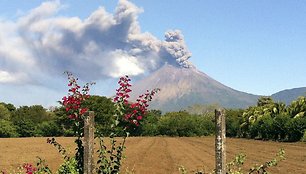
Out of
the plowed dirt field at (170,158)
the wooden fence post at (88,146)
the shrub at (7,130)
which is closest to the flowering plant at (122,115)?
the wooden fence post at (88,146)

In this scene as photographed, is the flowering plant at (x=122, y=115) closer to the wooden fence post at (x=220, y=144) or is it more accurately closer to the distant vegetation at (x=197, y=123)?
the wooden fence post at (x=220, y=144)

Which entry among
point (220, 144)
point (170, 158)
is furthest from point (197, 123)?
point (220, 144)

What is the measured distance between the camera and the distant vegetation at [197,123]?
76.9 meters

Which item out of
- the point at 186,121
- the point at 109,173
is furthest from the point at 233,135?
the point at 109,173

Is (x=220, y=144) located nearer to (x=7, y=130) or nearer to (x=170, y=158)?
(x=170, y=158)

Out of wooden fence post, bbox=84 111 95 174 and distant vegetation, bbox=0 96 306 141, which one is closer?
wooden fence post, bbox=84 111 95 174

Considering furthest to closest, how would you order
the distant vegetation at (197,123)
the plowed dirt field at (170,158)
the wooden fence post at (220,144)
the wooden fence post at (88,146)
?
the distant vegetation at (197,123) < the plowed dirt field at (170,158) < the wooden fence post at (88,146) < the wooden fence post at (220,144)

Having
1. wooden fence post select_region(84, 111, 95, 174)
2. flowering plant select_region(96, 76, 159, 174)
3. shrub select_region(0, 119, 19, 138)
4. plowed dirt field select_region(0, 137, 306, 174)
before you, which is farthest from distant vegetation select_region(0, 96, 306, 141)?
wooden fence post select_region(84, 111, 95, 174)

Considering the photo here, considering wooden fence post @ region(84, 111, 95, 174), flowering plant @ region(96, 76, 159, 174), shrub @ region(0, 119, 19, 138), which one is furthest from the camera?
shrub @ region(0, 119, 19, 138)

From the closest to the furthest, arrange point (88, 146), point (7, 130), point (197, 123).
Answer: point (88, 146) < point (7, 130) < point (197, 123)

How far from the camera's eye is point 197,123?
12425cm

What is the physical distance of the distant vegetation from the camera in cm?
7694

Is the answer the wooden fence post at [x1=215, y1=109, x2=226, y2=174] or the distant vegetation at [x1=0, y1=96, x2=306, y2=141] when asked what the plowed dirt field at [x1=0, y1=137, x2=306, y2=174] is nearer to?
the wooden fence post at [x1=215, y1=109, x2=226, y2=174]

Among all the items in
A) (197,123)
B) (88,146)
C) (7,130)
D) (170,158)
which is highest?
(197,123)
